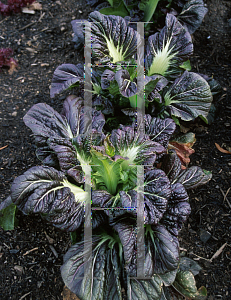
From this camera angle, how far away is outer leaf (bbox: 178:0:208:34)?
3020 millimetres

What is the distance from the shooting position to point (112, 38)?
2.48m

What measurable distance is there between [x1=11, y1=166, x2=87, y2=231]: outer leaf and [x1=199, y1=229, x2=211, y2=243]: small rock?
3.50 feet

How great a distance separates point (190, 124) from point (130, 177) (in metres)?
1.12

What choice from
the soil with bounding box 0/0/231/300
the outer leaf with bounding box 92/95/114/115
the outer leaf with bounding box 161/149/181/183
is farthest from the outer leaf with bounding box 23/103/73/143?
the outer leaf with bounding box 161/149/181/183

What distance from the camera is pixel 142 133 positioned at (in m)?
2.14

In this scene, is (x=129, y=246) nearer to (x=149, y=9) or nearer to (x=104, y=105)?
(x=104, y=105)

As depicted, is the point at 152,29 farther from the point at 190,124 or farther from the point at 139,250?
the point at 139,250

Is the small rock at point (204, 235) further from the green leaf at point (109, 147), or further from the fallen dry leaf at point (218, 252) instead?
the green leaf at point (109, 147)

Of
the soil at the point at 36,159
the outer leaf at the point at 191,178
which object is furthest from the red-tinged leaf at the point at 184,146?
the outer leaf at the point at 191,178

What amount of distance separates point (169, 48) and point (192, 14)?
720 mm

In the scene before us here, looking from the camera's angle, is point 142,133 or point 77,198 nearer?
point 77,198

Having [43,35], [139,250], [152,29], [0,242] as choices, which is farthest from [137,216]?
[43,35]

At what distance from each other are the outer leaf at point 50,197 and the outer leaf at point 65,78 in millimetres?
828

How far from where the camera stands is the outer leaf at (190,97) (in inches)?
98.0
